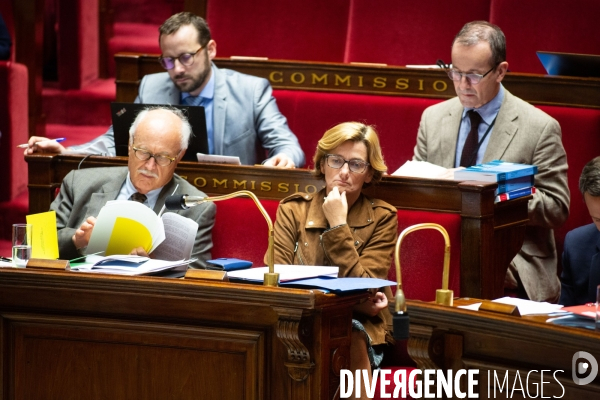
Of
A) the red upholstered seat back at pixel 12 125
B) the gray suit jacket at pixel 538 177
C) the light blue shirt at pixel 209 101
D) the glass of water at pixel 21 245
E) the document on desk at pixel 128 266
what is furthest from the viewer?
the red upholstered seat back at pixel 12 125

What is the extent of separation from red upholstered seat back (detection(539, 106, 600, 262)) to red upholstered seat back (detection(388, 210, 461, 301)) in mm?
869

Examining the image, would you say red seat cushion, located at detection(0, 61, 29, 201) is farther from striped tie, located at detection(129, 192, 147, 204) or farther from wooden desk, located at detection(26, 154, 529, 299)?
striped tie, located at detection(129, 192, 147, 204)

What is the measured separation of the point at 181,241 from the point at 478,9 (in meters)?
2.04

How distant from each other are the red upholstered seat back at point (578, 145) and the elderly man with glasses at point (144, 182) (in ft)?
4.48

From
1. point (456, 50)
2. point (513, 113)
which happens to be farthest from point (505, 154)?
point (456, 50)

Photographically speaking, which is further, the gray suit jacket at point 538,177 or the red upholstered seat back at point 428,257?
the gray suit jacket at point 538,177

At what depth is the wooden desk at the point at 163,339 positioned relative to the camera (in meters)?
2.30

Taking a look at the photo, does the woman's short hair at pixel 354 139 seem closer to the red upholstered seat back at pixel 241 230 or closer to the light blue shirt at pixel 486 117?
the red upholstered seat back at pixel 241 230

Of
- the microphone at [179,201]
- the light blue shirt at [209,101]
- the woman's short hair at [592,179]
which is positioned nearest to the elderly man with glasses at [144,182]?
the microphone at [179,201]

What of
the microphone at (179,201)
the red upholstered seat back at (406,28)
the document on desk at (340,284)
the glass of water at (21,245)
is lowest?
the document on desk at (340,284)

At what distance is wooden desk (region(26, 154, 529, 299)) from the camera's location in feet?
8.99

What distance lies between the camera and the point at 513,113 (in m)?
3.28

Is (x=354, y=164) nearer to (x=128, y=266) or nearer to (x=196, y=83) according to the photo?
(x=128, y=266)

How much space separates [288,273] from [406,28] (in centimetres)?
209
